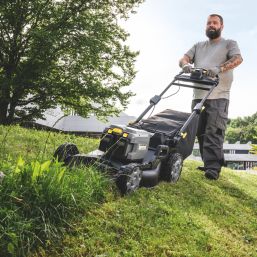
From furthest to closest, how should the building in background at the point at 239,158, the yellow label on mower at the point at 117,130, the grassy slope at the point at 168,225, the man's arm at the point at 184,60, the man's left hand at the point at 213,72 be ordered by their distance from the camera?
the building in background at the point at 239,158 < the man's arm at the point at 184,60 < the man's left hand at the point at 213,72 < the yellow label on mower at the point at 117,130 < the grassy slope at the point at 168,225

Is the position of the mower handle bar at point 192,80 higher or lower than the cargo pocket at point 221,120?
higher

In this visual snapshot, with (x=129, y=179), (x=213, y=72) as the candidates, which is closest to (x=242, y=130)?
(x=213, y=72)

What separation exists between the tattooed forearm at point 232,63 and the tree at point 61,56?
9.54 meters

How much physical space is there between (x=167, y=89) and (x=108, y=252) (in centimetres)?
359

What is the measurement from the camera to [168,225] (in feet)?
13.4

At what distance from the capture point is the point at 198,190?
5.76 meters

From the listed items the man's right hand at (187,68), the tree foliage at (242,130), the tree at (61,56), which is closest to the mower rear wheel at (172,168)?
the man's right hand at (187,68)

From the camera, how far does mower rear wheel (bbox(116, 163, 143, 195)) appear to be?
4363 mm

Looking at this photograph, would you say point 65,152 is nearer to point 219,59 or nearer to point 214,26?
point 219,59

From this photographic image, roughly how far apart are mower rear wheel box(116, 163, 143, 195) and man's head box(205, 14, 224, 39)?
301 centimetres

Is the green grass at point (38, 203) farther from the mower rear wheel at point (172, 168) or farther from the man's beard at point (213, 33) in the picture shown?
the man's beard at point (213, 33)

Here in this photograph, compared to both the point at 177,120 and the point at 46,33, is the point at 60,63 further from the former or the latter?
the point at 177,120

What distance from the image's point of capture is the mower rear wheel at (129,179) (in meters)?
4.36

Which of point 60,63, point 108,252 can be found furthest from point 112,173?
point 60,63
